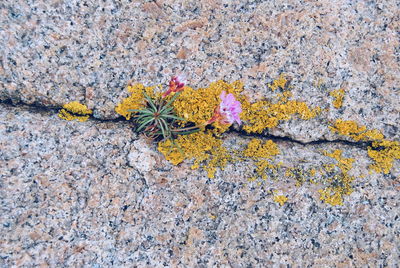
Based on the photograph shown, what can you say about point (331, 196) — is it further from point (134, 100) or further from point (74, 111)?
point (74, 111)

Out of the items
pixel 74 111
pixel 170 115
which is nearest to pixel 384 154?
pixel 170 115

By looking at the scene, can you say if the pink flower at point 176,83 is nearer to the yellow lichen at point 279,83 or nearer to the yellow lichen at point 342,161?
the yellow lichen at point 279,83

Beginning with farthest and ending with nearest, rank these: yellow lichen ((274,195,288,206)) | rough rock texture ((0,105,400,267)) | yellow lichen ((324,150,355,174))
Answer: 1. yellow lichen ((324,150,355,174))
2. yellow lichen ((274,195,288,206))
3. rough rock texture ((0,105,400,267))

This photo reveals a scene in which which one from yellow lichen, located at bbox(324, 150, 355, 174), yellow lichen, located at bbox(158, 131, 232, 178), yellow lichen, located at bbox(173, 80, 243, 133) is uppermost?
yellow lichen, located at bbox(173, 80, 243, 133)

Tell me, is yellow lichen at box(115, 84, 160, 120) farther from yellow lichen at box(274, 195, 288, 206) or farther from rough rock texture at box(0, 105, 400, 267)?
yellow lichen at box(274, 195, 288, 206)

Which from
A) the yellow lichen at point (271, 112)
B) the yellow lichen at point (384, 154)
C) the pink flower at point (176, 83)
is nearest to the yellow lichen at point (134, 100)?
the pink flower at point (176, 83)

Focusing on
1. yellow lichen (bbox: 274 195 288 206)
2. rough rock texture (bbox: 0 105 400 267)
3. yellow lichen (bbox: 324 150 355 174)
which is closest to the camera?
rough rock texture (bbox: 0 105 400 267)

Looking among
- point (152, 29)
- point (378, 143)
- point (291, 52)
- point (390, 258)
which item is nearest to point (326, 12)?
point (291, 52)

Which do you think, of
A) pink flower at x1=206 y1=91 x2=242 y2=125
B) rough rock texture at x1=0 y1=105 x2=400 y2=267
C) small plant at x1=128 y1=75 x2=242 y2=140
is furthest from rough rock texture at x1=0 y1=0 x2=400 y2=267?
pink flower at x1=206 y1=91 x2=242 y2=125

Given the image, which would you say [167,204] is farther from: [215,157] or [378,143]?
[378,143]
